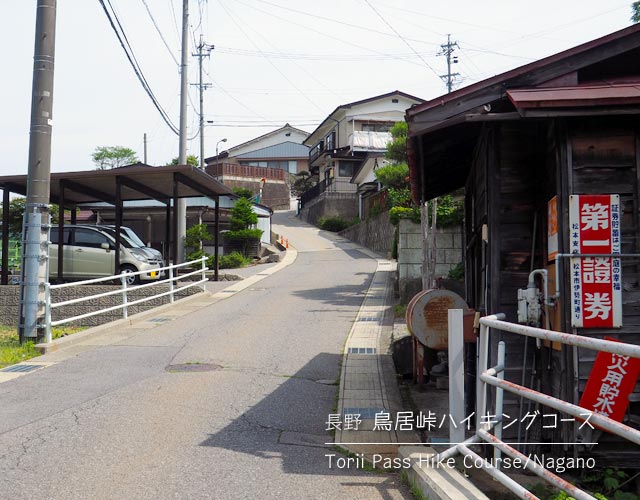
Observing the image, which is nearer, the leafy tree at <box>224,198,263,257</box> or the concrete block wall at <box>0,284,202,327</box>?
the concrete block wall at <box>0,284,202,327</box>

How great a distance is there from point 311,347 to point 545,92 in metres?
6.87

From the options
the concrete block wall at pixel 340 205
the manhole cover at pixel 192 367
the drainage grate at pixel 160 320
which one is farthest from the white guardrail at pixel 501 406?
the concrete block wall at pixel 340 205

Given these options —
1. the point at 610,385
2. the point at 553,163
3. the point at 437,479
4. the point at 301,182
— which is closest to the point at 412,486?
the point at 437,479

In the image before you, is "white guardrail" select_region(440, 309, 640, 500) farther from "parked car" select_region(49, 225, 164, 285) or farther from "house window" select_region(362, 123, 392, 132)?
"house window" select_region(362, 123, 392, 132)

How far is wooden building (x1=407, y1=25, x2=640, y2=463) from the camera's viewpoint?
520cm

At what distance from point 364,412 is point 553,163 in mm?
3392

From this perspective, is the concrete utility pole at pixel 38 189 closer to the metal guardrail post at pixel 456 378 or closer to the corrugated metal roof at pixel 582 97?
the metal guardrail post at pixel 456 378

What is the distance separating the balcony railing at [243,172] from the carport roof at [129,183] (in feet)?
101

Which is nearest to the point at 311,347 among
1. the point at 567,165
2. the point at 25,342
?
the point at 25,342

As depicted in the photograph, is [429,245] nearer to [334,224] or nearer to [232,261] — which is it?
[232,261]

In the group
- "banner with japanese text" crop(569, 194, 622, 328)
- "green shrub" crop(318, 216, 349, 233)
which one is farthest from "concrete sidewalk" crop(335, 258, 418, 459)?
"green shrub" crop(318, 216, 349, 233)

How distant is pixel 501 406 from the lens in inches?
182

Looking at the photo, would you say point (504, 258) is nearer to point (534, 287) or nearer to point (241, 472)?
point (534, 287)

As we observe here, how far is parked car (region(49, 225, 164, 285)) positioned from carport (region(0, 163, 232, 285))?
1098mm
